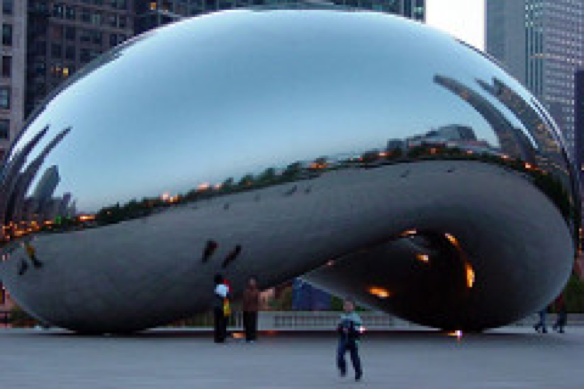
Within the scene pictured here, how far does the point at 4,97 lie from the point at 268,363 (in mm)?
72751

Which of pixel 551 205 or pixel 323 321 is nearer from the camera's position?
pixel 551 205

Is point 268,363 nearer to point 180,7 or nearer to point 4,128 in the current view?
point 4,128

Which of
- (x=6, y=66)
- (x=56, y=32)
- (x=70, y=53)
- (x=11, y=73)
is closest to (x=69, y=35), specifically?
(x=56, y=32)

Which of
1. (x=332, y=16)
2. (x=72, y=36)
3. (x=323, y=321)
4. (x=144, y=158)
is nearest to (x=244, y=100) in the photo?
(x=144, y=158)

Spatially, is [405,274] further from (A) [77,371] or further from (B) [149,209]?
(A) [77,371]

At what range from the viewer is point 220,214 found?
17.7m

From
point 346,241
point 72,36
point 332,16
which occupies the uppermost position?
point 72,36

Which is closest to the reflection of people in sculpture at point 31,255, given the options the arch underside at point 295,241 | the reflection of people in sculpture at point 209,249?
the arch underside at point 295,241

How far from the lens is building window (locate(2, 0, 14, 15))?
8412 centimetres

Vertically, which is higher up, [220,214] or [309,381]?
[220,214]

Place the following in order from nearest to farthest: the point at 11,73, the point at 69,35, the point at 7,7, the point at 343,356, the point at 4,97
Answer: the point at 343,356 → the point at 4,97 → the point at 11,73 → the point at 7,7 → the point at 69,35

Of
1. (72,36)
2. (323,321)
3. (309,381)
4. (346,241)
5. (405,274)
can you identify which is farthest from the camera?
(72,36)

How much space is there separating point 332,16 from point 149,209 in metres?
5.24

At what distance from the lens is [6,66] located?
8369 cm
